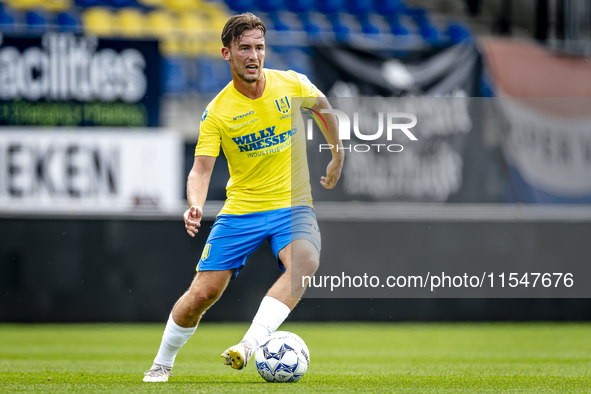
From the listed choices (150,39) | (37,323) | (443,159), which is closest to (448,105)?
(443,159)

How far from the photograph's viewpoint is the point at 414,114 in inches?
382

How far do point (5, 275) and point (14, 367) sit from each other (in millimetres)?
3773

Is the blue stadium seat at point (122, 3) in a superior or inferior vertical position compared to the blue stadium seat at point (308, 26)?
superior

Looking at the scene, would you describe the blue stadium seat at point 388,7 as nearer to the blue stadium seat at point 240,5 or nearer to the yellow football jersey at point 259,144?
the blue stadium seat at point 240,5

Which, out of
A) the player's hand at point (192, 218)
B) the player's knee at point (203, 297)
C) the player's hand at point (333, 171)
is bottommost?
the player's knee at point (203, 297)

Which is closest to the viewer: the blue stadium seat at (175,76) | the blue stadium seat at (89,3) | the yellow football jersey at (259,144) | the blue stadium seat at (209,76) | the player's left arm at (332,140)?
the yellow football jersey at (259,144)

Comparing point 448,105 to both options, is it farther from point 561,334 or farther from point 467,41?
point 561,334

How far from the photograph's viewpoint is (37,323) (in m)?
9.56

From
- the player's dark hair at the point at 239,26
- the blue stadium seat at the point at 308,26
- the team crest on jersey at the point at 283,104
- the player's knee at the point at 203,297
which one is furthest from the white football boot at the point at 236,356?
the blue stadium seat at the point at 308,26

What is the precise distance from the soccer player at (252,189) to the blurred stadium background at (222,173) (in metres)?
4.22

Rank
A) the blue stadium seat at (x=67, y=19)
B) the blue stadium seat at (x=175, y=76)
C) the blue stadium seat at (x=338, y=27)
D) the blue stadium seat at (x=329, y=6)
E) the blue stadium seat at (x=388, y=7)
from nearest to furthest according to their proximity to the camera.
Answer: the blue stadium seat at (x=175, y=76)
the blue stadium seat at (x=67, y=19)
the blue stadium seat at (x=338, y=27)
the blue stadium seat at (x=329, y=6)
the blue stadium seat at (x=388, y=7)

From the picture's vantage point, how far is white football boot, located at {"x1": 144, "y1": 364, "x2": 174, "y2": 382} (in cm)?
490

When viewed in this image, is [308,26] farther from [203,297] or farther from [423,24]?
[203,297]

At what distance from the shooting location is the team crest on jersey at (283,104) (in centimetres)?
496
